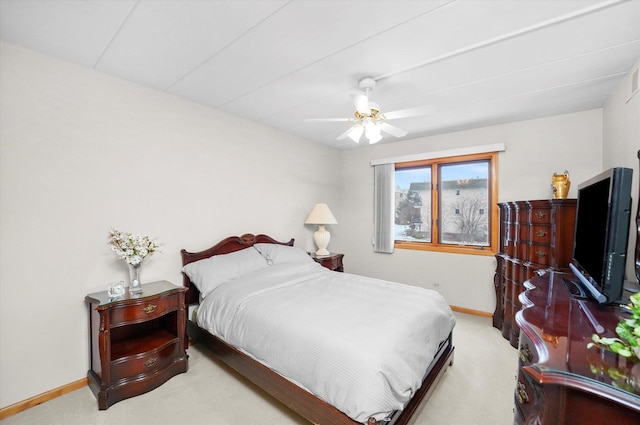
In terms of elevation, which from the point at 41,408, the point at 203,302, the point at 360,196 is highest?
the point at 360,196

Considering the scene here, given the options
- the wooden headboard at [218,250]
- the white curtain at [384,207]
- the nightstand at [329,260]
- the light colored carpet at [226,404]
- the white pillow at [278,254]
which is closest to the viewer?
the light colored carpet at [226,404]

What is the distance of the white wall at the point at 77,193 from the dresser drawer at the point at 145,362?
0.48 meters

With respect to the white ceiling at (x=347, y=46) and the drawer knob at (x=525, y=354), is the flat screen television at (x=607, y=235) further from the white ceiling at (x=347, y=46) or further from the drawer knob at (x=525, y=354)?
the white ceiling at (x=347, y=46)

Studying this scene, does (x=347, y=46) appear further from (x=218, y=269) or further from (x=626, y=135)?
(x=626, y=135)

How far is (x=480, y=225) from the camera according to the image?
3949 mm

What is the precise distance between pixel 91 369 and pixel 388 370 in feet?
7.94

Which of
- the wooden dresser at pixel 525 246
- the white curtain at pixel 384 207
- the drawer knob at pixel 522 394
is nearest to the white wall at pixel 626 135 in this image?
the wooden dresser at pixel 525 246

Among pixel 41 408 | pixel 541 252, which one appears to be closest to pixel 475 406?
pixel 541 252

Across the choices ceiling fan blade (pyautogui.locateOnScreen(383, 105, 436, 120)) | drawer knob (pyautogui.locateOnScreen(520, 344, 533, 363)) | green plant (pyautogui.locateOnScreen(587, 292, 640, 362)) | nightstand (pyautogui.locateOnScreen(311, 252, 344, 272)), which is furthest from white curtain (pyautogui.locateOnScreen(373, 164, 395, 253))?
green plant (pyautogui.locateOnScreen(587, 292, 640, 362))

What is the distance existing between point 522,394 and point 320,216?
333 centimetres

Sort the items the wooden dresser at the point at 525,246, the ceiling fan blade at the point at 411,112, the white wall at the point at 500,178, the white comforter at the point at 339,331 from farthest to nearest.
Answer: the white wall at the point at 500,178, the wooden dresser at the point at 525,246, the ceiling fan blade at the point at 411,112, the white comforter at the point at 339,331

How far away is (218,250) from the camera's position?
318cm

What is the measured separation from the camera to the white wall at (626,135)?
213cm

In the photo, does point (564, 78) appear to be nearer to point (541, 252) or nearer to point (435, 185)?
point (541, 252)
